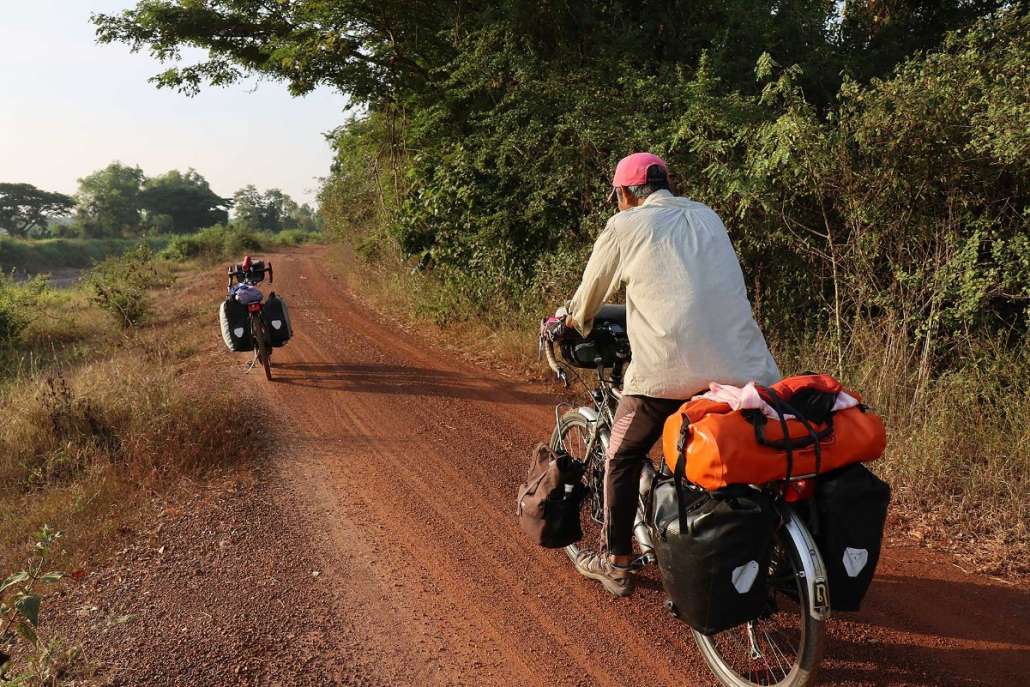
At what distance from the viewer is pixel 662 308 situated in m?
2.84

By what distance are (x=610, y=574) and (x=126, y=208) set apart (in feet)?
255

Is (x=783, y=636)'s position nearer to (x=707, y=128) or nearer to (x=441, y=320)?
(x=707, y=128)

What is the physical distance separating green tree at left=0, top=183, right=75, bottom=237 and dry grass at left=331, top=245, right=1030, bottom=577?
7495 centimetres

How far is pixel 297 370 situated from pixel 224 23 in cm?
855

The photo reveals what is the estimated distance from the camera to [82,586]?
3.99m

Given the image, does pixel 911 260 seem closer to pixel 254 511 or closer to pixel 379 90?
pixel 254 511

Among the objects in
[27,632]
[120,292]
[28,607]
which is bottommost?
[27,632]

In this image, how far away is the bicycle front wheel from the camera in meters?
2.46

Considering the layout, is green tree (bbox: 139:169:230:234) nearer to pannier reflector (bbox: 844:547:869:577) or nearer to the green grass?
the green grass

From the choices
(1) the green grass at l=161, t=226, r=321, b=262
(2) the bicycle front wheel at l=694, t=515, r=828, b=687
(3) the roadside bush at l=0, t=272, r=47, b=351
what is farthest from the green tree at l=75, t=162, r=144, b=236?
(2) the bicycle front wheel at l=694, t=515, r=828, b=687

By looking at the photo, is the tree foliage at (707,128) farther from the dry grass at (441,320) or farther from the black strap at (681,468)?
the black strap at (681,468)

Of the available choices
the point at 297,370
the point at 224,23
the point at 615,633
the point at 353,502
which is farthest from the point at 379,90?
the point at 615,633

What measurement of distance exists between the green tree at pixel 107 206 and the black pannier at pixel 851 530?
73610 millimetres

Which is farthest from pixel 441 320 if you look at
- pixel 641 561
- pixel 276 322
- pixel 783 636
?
pixel 783 636
